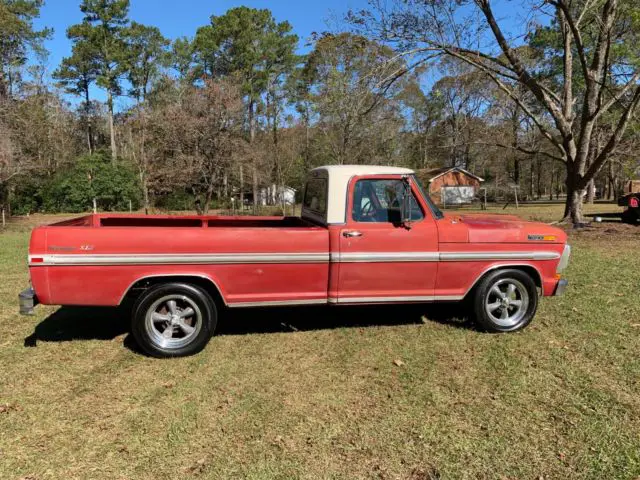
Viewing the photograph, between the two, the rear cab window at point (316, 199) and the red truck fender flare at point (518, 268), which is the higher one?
the rear cab window at point (316, 199)

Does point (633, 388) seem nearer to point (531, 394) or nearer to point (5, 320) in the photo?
point (531, 394)

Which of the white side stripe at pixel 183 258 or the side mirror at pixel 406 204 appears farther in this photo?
the side mirror at pixel 406 204

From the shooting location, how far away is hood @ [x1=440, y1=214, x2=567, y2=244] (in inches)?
201

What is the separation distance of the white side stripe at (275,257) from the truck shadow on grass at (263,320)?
1.02 m

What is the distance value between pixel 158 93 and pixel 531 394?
4350 centimetres

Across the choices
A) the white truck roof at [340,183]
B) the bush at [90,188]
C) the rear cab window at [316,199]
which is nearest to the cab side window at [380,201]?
the white truck roof at [340,183]

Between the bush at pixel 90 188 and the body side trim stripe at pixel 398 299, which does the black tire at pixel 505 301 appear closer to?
the body side trim stripe at pixel 398 299

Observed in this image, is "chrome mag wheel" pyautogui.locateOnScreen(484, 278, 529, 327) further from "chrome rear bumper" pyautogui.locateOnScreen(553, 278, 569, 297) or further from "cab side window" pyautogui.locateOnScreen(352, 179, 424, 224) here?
"cab side window" pyautogui.locateOnScreen(352, 179, 424, 224)

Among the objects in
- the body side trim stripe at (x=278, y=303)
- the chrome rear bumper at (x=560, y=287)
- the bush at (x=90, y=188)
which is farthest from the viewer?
the bush at (x=90, y=188)

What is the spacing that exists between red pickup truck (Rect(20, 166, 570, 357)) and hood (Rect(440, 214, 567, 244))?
0.01 meters

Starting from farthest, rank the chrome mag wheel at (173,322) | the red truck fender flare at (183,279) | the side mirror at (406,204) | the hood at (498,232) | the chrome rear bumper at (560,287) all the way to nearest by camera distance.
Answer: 1. the chrome rear bumper at (560,287)
2. the hood at (498,232)
3. the side mirror at (406,204)
4. the chrome mag wheel at (173,322)
5. the red truck fender flare at (183,279)

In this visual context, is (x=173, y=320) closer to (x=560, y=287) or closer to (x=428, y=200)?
(x=428, y=200)

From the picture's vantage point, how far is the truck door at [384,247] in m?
4.88

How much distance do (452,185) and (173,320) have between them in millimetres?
51811
